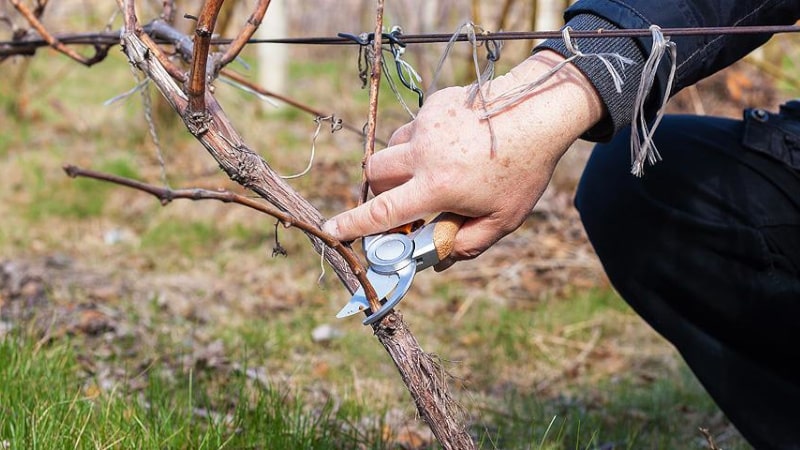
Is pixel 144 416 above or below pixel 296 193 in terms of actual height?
below

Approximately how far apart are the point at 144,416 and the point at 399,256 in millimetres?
871

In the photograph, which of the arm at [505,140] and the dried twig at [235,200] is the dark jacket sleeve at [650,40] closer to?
the arm at [505,140]

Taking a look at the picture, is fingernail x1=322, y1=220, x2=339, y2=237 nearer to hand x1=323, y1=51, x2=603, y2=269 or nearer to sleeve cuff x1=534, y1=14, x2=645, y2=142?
hand x1=323, y1=51, x2=603, y2=269

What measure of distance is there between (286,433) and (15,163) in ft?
15.0

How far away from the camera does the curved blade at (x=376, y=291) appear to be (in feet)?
4.54

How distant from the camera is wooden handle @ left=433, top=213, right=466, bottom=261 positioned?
4.55 ft

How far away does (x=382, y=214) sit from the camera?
1.38m

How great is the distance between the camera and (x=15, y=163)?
5809mm

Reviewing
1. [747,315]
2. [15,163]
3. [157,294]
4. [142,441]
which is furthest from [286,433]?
[15,163]

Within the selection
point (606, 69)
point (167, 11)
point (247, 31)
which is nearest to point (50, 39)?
point (167, 11)

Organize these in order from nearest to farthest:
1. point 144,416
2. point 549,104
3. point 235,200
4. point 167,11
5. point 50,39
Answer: point 235,200
point 549,104
point 144,416
point 167,11
point 50,39

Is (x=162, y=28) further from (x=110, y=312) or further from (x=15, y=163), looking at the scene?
(x=15, y=163)

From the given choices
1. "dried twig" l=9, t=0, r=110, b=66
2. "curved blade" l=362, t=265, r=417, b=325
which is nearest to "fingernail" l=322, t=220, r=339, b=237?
"curved blade" l=362, t=265, r=417, b=325

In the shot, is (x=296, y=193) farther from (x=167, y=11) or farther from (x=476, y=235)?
(x=167, y=11)
